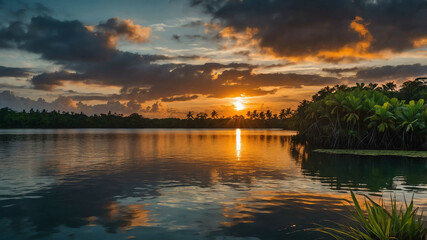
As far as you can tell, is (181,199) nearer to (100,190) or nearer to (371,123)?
(100,190)

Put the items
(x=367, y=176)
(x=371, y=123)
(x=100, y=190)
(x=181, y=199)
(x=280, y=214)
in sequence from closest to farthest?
(x=280, y=214), (x=181, y=199), (x=100, y=190), (x=367, y=176), (x=371, y=123)

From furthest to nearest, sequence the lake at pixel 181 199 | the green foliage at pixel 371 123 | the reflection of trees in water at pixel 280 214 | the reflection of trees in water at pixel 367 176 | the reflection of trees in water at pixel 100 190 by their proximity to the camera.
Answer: the green foliage at pixel 371 123
the reflection of trees in water at pixel 367 176
the reflection of trees in water at pixel 100 190
the lake at pixel 181 199
the reflection of trees in water at pixel 280 214

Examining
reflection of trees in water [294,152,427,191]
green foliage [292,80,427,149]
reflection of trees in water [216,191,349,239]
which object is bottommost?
reflection of trees in water [294,152,427,191]

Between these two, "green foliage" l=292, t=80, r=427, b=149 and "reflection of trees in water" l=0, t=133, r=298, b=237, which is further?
"green foliage" l=292, t=80, r=427, b=149

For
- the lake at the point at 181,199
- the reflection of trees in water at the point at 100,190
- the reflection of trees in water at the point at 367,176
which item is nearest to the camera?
the lake at the point at 181,199

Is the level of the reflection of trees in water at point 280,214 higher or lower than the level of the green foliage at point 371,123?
lower

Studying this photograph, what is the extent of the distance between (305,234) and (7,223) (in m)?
11.7

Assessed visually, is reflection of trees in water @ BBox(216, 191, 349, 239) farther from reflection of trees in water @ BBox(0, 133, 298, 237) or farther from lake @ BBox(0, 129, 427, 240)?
reflection of trees in water @ BBox(0, 133, 298, 237)

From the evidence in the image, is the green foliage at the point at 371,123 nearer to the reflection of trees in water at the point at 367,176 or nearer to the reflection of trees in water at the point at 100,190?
the reflection of trees in water at the point at 367,176

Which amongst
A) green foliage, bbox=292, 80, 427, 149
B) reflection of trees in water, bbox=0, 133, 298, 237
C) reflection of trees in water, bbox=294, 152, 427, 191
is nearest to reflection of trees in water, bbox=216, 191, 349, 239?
reflection of trees in water, bbox=0, 133, 298, 237

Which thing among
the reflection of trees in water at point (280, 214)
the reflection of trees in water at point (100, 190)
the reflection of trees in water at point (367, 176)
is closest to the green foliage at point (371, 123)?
the reflection of trees in water at point (367, 176)

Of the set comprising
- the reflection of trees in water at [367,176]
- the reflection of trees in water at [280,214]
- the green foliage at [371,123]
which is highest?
the green foliage at [371,123]

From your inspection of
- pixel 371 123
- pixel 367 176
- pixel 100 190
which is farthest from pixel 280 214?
pixel 371 123

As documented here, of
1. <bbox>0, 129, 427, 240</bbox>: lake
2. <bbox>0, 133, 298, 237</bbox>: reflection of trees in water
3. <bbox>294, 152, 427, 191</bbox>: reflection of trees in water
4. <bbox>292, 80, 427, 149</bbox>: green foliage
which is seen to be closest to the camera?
<bbox>0, 129, 427, 240</bbox>: lake
